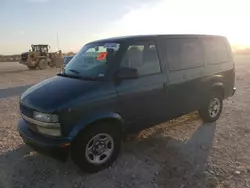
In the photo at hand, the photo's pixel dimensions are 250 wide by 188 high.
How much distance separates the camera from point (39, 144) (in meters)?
3.51

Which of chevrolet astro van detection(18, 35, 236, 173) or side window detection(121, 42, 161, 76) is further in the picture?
side window detection(121, 42, 161, 76)

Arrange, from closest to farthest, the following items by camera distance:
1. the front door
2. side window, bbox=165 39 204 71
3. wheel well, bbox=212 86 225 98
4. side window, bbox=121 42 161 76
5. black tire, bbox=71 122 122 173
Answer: black tire, bbox=71 122 122 173 → the front door → side window, bbox=121 42 161 76 → side window, bbox=165 39 204 71 → wheel well, bbox=212 86 225 98

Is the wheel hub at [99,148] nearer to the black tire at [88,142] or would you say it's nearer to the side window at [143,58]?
the black tire at [88,142]

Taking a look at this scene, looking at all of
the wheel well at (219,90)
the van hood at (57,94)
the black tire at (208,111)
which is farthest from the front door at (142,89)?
the wheel well at (219,90)

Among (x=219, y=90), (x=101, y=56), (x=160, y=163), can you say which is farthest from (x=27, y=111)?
(x=219, y=90)

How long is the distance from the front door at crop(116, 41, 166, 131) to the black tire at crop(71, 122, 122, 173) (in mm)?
302

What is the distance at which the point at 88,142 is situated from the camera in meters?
3.64

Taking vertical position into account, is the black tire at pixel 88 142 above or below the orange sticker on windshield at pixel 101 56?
below

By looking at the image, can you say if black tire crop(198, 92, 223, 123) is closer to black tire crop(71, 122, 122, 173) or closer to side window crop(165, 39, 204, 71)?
side window crop(165, 39, 204, 71)

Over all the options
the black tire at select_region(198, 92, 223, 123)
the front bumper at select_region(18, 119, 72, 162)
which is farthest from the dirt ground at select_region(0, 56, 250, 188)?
the front bumper at select_region(18, 119, 72, 162)

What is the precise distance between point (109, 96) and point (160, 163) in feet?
4.50

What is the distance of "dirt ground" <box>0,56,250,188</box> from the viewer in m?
3.56

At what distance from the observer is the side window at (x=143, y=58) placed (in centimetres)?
411

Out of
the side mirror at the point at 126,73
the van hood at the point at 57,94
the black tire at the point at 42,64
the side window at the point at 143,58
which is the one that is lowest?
the black tire at the point at 42,64
